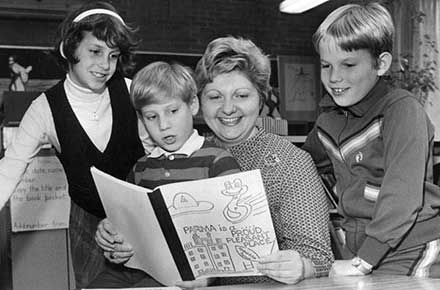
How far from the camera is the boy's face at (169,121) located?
1.56 metres

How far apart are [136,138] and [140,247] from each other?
449 millimetres

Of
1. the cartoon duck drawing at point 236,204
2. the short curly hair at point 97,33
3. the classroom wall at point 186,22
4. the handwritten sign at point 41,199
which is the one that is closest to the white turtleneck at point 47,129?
the short curly hair at point 97,33

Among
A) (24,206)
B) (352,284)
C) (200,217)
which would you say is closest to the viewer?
(352,284)

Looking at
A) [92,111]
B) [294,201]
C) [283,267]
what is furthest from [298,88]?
[283,267]

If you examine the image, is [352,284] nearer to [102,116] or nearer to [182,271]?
[182,271]

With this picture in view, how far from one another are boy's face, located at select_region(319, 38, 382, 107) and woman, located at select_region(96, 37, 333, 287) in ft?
0.54

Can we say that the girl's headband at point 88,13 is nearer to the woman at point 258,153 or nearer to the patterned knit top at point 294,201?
the woman at point 258,153

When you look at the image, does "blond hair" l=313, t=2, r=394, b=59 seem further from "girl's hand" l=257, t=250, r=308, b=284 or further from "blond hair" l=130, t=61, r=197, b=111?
"girl's hand" l=257, t=250, r=308, b=284

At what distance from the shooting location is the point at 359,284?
1.14 meters

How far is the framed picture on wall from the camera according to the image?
862cm

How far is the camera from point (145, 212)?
131 centimetres

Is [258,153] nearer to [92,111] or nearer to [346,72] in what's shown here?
[346,72]

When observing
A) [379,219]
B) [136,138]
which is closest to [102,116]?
[136,138]

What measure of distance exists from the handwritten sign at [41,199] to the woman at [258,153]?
127 centimetres
